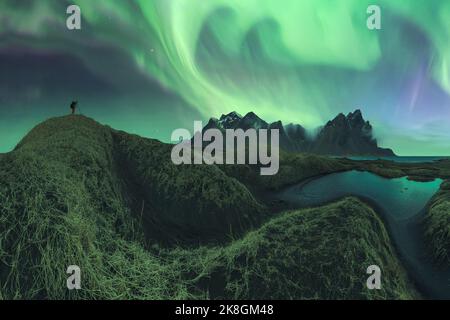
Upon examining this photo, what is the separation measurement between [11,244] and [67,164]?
3589 millimetres

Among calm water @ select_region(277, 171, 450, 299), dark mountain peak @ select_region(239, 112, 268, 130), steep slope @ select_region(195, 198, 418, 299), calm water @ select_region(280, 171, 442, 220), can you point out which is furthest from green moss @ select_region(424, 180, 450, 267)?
dark mountain peak @ select_region(239, 112, 268, 130)

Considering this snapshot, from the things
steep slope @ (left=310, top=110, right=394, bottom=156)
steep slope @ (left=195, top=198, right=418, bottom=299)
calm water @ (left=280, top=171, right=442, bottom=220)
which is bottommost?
steep slope @ (left=195, top=198, right=418, bottom=299)

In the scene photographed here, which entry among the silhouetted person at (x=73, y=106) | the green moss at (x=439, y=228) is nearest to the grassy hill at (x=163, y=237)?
the silhouetted person at (x=73, y=106)

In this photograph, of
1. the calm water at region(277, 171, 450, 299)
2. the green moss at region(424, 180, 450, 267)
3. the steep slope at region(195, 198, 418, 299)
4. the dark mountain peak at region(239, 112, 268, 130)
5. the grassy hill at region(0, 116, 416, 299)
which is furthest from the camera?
the dark mountain peak at region(239, 112, 268, 130)

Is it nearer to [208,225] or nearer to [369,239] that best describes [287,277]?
→ [369,239]

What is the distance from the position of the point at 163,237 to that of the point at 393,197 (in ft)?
25.8

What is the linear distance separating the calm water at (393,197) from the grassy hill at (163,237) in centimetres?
81

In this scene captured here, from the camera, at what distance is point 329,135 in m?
13.5

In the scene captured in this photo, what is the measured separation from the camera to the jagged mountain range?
13.1 metres

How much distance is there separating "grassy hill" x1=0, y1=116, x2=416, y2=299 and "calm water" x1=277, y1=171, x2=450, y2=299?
2.64ft

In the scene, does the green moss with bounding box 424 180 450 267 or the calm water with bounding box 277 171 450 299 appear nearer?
the green moss with bounding box 424 180 450 267

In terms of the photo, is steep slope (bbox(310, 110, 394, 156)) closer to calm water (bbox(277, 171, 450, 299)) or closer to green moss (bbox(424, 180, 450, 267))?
calm water (bbox(277, 171, 450, 299))

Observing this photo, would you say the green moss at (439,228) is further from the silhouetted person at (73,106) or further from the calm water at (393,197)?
the silhouetted person at (73,106)

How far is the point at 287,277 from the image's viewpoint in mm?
8688
